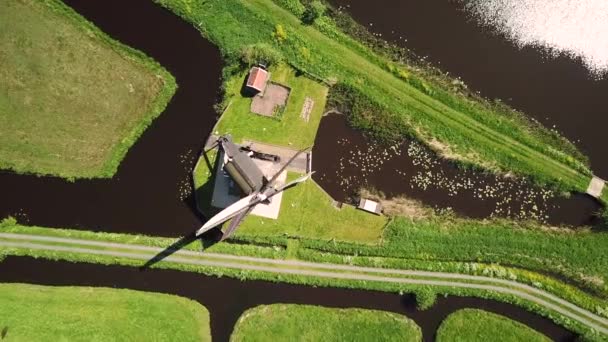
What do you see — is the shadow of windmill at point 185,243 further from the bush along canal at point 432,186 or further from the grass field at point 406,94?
the grass field at point 406,94

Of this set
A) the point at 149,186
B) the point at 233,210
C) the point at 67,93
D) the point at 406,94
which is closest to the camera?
the point at 233,210

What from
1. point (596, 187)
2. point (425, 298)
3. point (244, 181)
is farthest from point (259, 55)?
point (596, 187)

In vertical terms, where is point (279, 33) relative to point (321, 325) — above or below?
above

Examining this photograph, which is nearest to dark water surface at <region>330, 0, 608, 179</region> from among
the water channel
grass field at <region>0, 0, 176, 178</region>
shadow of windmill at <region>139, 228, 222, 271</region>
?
the water channel

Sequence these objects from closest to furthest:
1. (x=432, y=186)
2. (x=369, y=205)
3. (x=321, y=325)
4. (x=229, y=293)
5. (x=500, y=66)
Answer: (x=321, y=325) → (x=229, y=293) → (x=369, y=205) → (x=432, y=186) → (x=500, y=66)

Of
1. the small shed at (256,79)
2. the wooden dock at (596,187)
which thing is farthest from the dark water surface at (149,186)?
the wooden dock at (596,187)

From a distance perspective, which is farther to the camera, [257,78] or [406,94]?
[406,94]

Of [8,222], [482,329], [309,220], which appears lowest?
[8,222]

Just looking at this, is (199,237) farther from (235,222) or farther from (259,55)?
(259,55)
